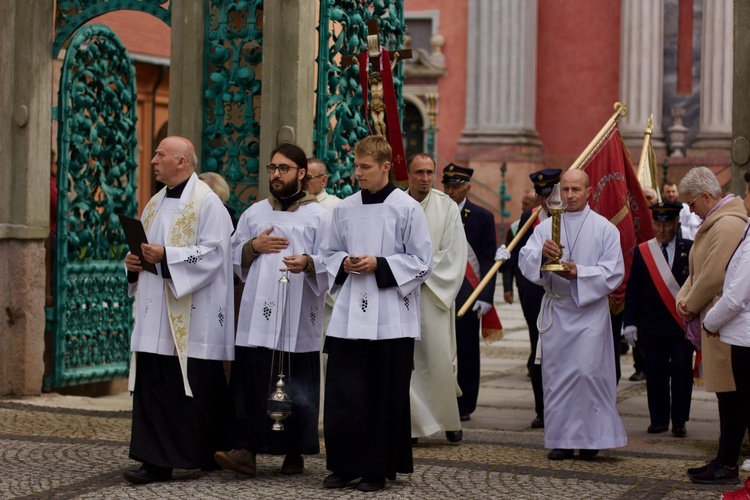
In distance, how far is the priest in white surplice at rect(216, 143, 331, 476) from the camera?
297 inches

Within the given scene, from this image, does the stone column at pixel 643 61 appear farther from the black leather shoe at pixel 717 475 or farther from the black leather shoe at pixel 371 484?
the black leather shoe at pixel 371 484

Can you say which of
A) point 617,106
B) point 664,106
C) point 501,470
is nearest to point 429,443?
point 501,470

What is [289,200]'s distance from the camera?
7789 millimetres

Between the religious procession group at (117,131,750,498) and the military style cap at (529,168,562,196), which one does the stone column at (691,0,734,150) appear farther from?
the religious procession group at (117,131,750,498)

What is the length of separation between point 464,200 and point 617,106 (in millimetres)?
1308

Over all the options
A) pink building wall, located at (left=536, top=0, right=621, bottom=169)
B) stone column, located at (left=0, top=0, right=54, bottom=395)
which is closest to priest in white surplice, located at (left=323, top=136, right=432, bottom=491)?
stone column, located at (left=0, top=0, right=54, bottom=395)

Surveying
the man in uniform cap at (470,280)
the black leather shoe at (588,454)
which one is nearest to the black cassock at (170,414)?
the black leather shoe at (588,454)

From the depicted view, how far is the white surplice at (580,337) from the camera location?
27.6ft

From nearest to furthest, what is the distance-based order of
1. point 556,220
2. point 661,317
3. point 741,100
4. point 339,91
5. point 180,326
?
point 180,326 < point 556,220 < point 741,100 < point 661,317 < point 339,91

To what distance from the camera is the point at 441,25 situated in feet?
108

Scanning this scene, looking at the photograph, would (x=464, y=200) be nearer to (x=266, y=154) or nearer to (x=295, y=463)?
(x=266, y=154)

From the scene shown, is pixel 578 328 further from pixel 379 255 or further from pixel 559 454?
pixel 379 255

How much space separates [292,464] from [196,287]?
1115mm

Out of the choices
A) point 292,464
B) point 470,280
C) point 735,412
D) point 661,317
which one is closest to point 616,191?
point 661,317
